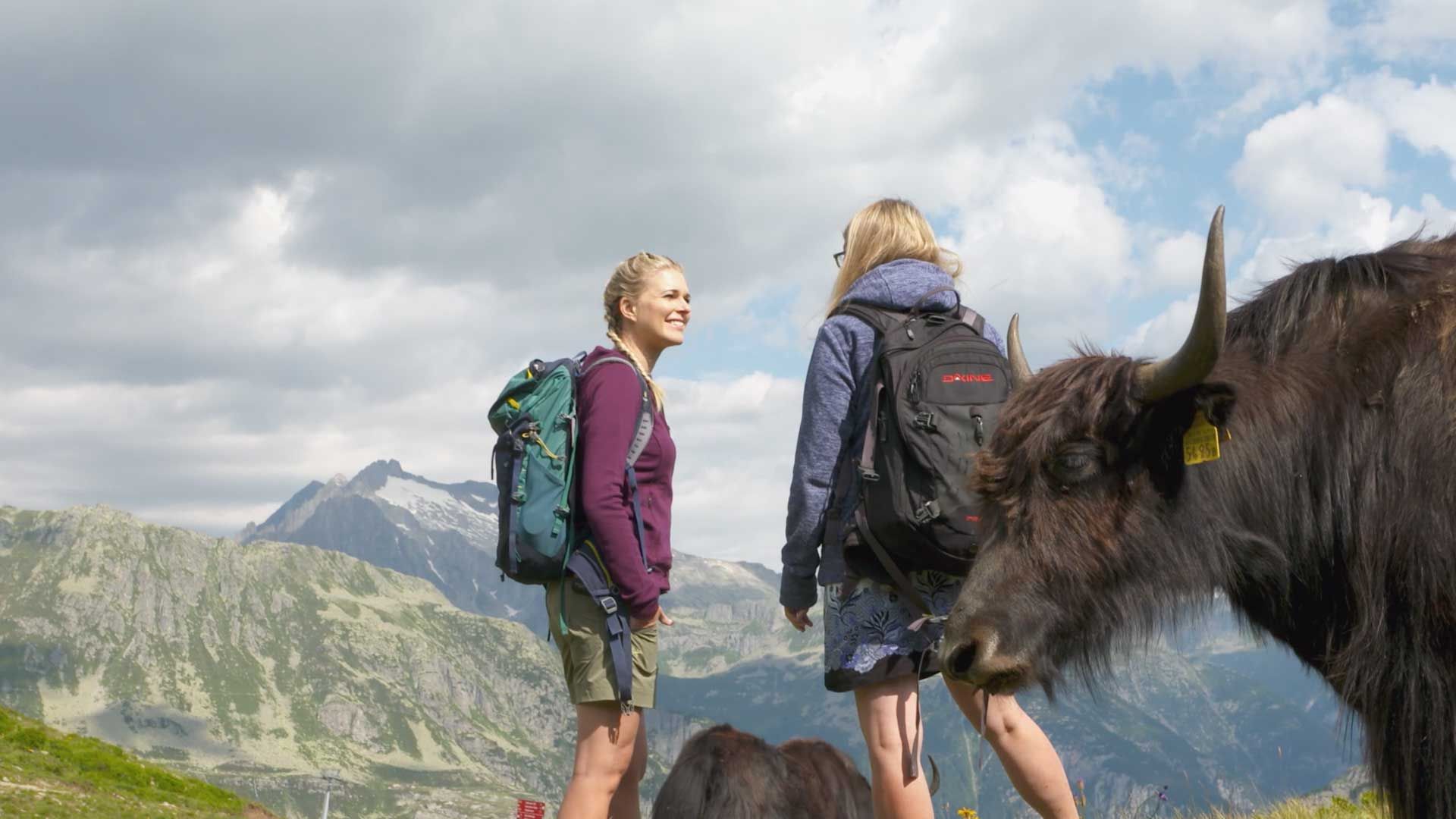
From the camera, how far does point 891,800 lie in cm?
554

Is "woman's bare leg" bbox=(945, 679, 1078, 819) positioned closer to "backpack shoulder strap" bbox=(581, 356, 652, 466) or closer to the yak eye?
the yak eye

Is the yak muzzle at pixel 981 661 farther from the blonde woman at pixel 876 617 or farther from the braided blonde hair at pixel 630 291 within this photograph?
the braided blonde hair at pixel 630 291

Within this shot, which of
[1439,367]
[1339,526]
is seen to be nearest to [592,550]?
[1339,526]

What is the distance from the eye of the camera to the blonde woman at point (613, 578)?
6.07 m

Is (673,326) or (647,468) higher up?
(673,326)

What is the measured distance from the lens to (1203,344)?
3.91 m

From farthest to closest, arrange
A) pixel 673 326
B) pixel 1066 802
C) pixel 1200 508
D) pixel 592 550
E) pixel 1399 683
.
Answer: pixel 673 326
pixel 592 550
pixel 1066 802
pixel 1200 508
pixel 1399 683

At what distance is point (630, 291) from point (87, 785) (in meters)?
25.7

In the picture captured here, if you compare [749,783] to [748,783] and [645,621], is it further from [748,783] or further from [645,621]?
[645,621]

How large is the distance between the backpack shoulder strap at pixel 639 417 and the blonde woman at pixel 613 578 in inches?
0.9

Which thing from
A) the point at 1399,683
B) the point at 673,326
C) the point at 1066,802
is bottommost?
the point at 1066,802

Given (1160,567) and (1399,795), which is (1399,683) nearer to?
(1399,795)

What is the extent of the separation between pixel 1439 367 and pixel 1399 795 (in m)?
1.46

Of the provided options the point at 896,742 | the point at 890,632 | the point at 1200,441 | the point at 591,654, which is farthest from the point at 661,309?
the point at 1200,441
